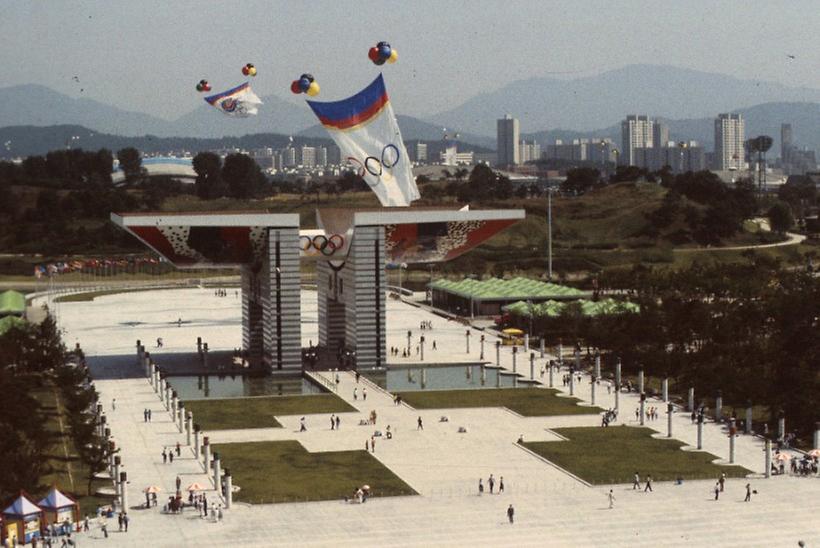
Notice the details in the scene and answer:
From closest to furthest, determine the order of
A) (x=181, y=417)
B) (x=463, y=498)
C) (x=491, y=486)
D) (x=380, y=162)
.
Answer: (x=463, y=498), (x=491, y=486), (x=181, y=417), (x=380, y=162)

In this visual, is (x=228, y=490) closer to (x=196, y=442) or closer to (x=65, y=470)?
(x=196, y=442)

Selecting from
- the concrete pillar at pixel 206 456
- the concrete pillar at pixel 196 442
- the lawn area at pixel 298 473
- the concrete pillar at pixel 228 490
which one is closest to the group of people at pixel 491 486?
the lawn area at pixel 298 473

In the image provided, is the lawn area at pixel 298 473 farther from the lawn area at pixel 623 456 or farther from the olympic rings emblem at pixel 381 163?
Answer: the olympic rings emblem at pixel 381 163

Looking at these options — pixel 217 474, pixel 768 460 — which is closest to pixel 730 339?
pixel 768 460

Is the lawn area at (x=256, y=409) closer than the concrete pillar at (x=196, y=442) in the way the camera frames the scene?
No

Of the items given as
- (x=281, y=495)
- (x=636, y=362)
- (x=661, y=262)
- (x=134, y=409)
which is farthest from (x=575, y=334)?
(x=661, y=262)

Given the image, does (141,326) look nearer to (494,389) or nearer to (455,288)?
(455,288)
